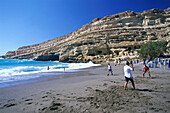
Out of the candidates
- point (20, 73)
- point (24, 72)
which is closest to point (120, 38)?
point (24, 72)

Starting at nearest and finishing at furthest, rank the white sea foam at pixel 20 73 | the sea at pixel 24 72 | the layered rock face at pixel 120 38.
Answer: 1. the sea at pixel 24 72
2. the white sea foam at pixel 20 73
3. the layered rock face at pixel 120 38

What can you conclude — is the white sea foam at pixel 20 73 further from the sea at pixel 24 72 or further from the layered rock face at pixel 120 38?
the layered rock face at pixel 120 38

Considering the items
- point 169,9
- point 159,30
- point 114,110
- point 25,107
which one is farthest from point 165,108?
point 169,9

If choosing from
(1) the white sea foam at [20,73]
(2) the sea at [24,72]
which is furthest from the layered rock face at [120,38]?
(1) the white sea foam at [20,73]

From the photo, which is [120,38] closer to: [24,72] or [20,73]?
[24,72]

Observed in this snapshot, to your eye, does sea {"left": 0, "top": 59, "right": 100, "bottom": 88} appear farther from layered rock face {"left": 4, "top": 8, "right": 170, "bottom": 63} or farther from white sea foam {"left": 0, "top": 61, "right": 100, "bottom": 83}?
layered rock face {"left": 4, "top": 8, "right": 170, "bottom": 63}

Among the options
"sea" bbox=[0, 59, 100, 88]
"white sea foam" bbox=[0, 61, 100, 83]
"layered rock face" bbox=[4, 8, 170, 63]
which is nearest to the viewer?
"sea" bbox=[0, 59, 100, 88]

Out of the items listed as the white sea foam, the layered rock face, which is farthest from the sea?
the layered rock face

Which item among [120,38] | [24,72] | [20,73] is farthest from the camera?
[120,38]

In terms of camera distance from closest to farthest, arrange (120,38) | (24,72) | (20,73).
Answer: (20,73), (24,72), (120,38)

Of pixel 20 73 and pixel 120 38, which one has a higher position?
pixel 120 38

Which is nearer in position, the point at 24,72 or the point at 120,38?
the point at 24,72

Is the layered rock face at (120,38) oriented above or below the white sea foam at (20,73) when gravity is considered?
above

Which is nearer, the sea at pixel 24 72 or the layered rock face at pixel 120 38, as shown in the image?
the sea at pixel 24 72
